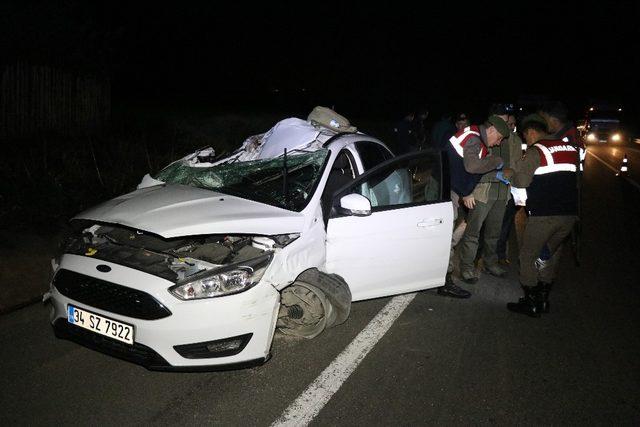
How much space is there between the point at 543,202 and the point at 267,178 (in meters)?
2.57

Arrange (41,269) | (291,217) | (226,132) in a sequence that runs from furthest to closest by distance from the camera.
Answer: (226,132), (41,269), (291,217)

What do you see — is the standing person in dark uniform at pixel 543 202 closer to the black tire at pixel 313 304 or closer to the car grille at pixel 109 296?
the black tire at pixel 313 304

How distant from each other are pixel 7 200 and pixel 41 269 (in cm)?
171

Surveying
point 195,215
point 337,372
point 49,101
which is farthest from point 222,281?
point 49,101

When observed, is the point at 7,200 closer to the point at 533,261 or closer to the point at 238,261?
the point at 238,261

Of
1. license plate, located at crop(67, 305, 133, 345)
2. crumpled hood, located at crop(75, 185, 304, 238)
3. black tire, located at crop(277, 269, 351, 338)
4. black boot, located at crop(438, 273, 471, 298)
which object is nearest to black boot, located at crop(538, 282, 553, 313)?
black boot, located at crop(438, 273, 471, 298)

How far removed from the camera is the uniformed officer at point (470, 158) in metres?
5.40

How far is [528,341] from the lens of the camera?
449 centimetres

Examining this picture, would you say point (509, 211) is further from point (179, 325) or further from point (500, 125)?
point (179, 325)

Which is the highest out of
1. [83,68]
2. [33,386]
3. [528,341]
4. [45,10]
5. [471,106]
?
[45,10]

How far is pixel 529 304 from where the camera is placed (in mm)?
5051

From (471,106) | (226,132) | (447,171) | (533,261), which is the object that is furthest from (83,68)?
(533,261)

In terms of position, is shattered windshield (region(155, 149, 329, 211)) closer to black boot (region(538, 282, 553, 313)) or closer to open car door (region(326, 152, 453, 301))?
open car door (region(326, 152, 453, 301))

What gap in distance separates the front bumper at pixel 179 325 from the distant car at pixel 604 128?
3098 centimetres
